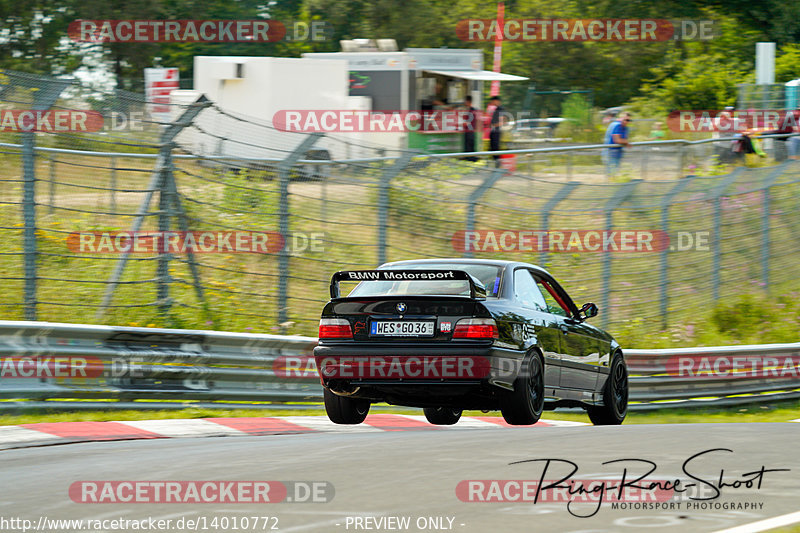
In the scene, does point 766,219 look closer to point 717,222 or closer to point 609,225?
point 717,222

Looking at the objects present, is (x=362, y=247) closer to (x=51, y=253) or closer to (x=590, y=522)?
(x=51, y=253)

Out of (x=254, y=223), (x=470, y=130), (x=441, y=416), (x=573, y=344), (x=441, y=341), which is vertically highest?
(x=470, y=130)

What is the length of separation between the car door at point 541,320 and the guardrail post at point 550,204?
586 cm

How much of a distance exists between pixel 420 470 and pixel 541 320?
299cm

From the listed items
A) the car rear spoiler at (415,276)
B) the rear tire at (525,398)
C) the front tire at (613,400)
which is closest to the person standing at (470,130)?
the front tire at (613,400)

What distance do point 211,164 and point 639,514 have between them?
8943mm

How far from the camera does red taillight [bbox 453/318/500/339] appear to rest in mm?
9359

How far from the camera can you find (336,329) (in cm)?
979

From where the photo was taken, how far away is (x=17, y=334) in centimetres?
1087

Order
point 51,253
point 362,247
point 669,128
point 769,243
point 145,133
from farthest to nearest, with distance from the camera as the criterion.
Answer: point 669,128
point 769,243
point 362,247
point 145,133
point 51,253

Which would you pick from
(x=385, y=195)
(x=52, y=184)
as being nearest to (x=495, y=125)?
(x=385, y=195)

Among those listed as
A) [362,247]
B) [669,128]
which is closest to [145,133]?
[362,247]

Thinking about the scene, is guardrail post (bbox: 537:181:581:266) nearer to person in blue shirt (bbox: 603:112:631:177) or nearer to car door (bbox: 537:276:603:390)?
person in blue shirt (bbox: 603:112:631:177)

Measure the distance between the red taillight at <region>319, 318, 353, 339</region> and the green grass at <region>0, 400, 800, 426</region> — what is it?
8.14 feet
